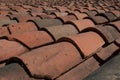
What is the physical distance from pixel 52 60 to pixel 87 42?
0.64 meters

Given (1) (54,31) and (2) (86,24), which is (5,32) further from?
(2) (86,24)

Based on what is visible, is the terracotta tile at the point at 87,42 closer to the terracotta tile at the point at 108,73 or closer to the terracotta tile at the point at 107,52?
the terracotta tile at the point at 107,52

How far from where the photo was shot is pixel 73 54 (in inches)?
89.5

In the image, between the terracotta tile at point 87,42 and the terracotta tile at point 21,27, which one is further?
the terracotta tile at point 21,27

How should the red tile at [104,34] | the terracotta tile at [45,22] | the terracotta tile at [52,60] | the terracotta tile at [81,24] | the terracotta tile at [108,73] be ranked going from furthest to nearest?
1. the terracotta tile at [45,22]
2. the terracotta tile at [81,24]
3. the red tile at [104,34]
4. the terracotta tile at [52,60]
5. the terracotta tile at [108,73]

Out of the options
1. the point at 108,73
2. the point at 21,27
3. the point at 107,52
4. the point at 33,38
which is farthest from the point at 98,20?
the point at 108,73

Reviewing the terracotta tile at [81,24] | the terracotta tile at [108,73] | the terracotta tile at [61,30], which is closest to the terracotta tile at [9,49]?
the terracotta tile at [61,30]

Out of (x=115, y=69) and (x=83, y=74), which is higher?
(x=115, y=69)

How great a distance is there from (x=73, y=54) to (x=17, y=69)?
0.62 meters

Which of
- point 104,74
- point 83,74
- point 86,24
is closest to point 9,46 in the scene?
point 83,74

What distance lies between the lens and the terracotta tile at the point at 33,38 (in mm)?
2635

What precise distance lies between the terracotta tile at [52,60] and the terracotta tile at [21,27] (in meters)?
1.10

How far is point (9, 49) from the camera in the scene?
2389 millimetres

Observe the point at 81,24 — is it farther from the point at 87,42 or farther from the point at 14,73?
the point at 14,73
